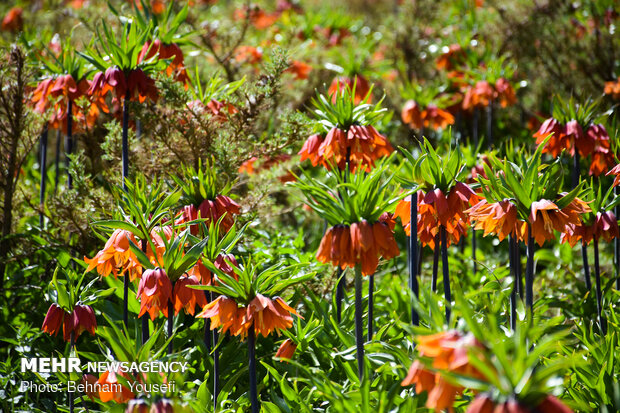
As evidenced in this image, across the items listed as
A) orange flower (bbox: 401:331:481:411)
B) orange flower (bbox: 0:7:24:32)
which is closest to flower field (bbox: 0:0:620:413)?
orange flower (bbox: 401:331:481:411)

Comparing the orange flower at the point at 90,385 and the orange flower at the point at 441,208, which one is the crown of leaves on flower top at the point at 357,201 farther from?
the orange flower at the point at 90,385

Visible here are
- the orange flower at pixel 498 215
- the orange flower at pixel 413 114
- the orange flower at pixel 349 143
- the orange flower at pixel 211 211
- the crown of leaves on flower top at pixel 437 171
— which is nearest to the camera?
the orange flower at pixel 498 215

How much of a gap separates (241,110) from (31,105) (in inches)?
61.9

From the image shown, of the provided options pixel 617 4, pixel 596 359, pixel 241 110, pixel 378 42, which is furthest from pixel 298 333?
pixel 378 42

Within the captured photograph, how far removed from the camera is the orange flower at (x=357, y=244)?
1810 millimetres

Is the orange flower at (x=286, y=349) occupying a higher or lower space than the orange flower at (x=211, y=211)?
A: lower

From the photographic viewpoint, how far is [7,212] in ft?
11.7

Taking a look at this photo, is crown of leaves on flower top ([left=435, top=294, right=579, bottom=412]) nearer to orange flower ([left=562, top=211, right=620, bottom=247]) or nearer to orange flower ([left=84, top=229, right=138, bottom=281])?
orange flower ([left=84, top=229, right=138, bottom=281])

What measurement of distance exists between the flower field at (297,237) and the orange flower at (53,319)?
0.02 metres

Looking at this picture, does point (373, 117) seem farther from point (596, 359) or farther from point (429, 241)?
point (596, 359)

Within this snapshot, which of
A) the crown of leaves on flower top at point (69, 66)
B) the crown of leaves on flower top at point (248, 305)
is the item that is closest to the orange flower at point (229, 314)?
the crown of leaves on flower top at point (248, 305)

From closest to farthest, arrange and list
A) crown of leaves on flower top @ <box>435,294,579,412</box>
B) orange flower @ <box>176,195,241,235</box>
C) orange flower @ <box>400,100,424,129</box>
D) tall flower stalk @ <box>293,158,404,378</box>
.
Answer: crown of leaves on flower top @ <box>435,294,579,412</box> → tall flower stalk @ <box>293,158,404,378</box> → orange flower @ <box>176,195,241,235</box> → orange flower @ <box>400,100,424,129</box>

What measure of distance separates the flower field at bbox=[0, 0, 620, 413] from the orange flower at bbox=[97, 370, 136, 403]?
0.01m

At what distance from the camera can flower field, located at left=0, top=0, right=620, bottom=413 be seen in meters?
1.85
